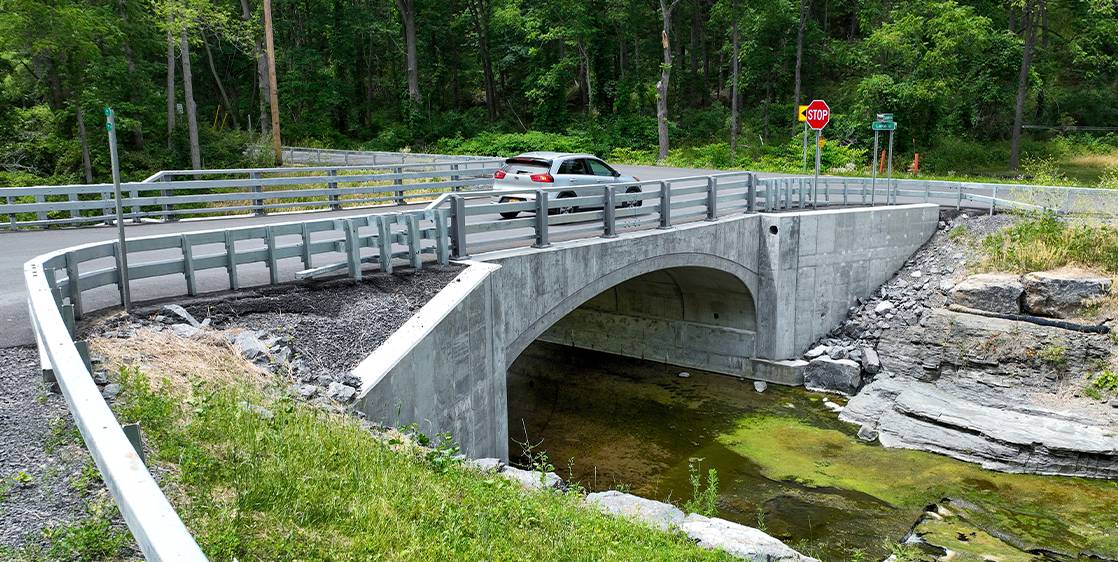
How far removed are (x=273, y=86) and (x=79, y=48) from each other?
25.9ft

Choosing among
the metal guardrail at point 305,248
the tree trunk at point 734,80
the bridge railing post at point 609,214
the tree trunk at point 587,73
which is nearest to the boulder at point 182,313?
the metal guardrail at point 305,248

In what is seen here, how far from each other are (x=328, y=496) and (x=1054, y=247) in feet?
59.7

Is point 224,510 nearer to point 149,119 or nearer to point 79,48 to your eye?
point 79,48

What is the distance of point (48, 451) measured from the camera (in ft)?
16.0

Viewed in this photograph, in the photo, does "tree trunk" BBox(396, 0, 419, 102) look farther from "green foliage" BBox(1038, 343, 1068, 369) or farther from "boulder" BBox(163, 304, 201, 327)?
"boulder" BBox(163, 304, 201, 327)

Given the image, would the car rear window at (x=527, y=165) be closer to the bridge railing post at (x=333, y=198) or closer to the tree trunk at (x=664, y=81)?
the bridge railing post at (x=333, y=198)

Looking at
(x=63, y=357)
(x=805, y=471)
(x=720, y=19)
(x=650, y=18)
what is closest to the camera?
(x=63, y=357)

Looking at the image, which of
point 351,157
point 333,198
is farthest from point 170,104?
point 333,198

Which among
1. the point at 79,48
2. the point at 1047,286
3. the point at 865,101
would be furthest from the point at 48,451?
the point at 865,101

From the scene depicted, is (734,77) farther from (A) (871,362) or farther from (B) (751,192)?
(A) (871,362)

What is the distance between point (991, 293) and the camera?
59.2 feet

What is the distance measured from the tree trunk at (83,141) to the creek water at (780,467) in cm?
1931

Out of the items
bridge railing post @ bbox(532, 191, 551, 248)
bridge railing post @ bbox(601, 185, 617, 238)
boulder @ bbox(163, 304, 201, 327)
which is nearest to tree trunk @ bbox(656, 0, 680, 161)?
bridge railing post @ bbox(601, 185, 617, 238)

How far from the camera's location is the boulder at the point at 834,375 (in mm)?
18625
